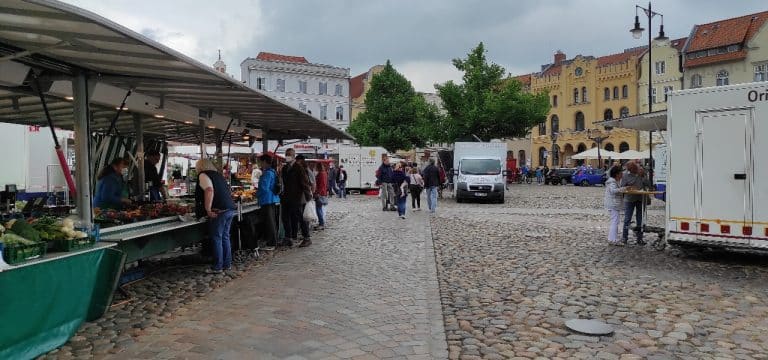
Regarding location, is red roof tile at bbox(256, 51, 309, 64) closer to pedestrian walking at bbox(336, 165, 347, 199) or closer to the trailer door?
pedestrian walking at bbox(336, 165, 347, 199)

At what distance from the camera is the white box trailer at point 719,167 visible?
869cm

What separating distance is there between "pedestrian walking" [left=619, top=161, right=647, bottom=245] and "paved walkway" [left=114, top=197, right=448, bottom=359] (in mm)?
4374

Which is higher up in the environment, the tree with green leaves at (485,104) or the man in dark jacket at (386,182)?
the tree with green leaves at (485,104)

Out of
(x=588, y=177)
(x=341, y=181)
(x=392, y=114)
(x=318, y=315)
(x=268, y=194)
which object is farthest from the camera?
(x=392, y=114)

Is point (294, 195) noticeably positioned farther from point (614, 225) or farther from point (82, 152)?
point (614, 225)

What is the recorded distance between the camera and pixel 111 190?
9297mm

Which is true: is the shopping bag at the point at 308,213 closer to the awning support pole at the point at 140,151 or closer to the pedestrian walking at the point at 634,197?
the awning support pole at the point at 140,151

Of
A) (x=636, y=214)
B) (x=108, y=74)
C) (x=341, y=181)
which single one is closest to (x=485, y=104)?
(x=341, y=181)

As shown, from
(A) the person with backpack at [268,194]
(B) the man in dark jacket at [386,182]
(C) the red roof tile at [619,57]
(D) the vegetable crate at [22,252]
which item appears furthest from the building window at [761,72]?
(D) the vegetable crate at [22,252]

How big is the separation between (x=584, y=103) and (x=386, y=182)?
51770mm

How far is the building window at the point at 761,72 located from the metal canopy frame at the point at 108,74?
1967 inches

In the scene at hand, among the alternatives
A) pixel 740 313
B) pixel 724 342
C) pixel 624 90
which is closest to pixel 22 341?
pixel 724 342

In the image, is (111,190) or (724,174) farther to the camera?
(111,190)

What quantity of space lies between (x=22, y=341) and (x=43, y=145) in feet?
49.7
